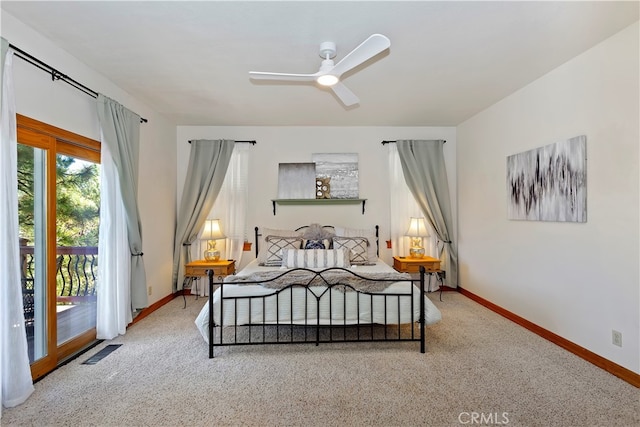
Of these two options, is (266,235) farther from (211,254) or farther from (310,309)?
(310,309)

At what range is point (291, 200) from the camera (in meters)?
4.81

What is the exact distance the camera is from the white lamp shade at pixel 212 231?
4.34 metres

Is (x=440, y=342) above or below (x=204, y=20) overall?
below

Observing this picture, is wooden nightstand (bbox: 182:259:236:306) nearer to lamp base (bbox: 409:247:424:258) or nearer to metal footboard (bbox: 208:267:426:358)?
metal footboard (bbox: 208:267:426:358)

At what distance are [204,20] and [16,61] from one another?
4.64ft

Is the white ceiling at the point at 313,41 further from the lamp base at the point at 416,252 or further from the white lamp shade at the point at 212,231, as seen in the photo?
the lamp base at the point at 416,252

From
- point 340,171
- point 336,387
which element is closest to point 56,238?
point 336,387

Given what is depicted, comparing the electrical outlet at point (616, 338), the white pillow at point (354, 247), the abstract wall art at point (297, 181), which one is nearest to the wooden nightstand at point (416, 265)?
the white pillow at point (354, 247)

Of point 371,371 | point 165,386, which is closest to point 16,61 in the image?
point 165,386

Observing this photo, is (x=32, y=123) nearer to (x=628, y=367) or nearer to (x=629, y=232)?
(x=629, y=232)

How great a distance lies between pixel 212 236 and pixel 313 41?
9.64ft

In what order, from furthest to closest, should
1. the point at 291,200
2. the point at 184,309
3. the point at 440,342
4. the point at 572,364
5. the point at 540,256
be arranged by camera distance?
the point at 291,200 → the point at 184,309 → the point at 540,256 → the point at 440,342 → the point at 572,364

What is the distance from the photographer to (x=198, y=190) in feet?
15.5

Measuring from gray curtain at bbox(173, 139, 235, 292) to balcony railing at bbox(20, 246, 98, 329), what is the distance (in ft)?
5.32
